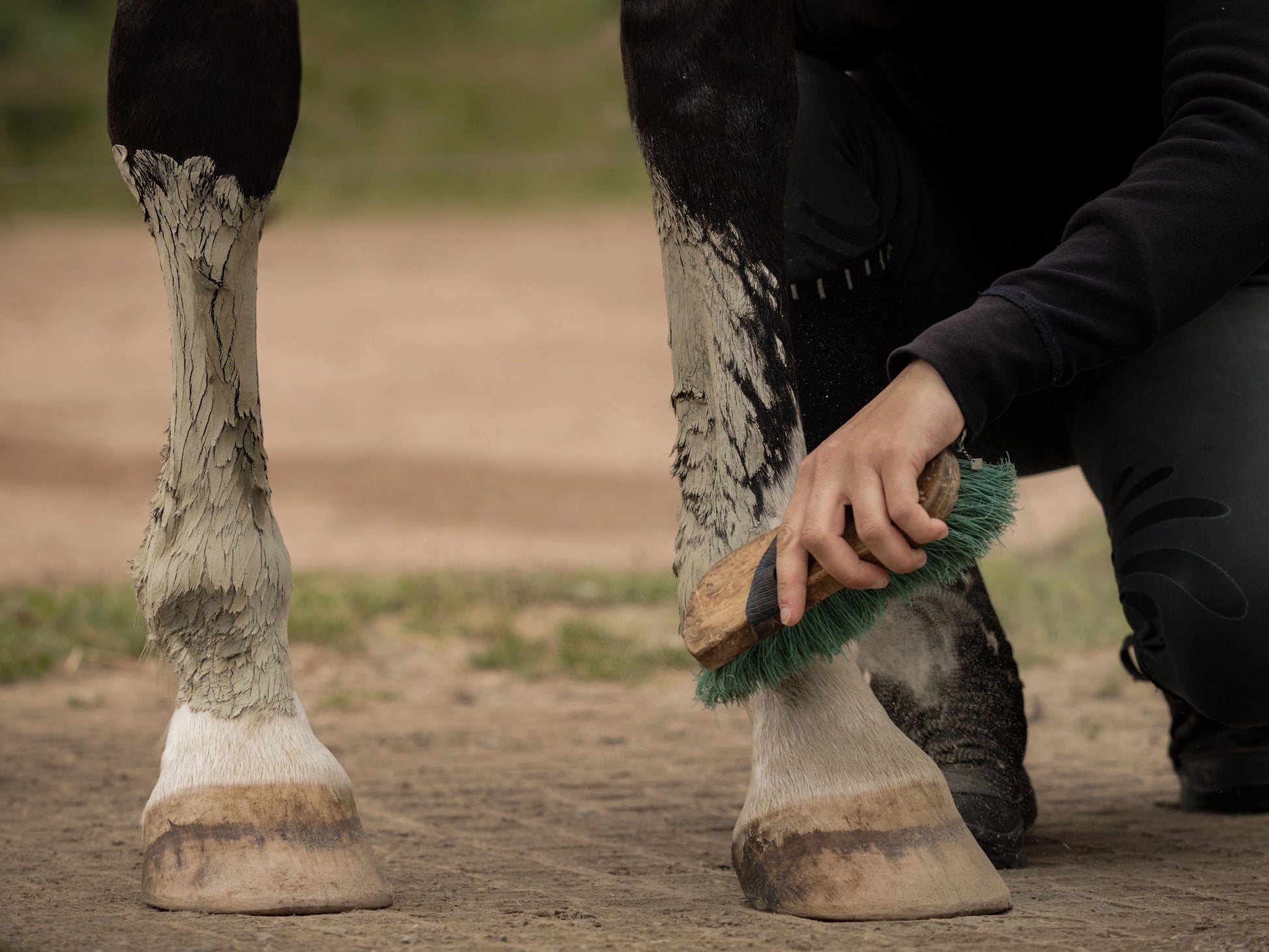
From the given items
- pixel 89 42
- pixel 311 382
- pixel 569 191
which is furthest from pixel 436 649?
pixel 89 42

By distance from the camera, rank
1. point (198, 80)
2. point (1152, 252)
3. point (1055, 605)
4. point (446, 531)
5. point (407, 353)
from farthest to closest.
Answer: point (407, 353) < point (446, 531) < point (1055, 605) < point (198, 80) < point (1152, 252)

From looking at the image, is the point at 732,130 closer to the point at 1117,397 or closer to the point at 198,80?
the point at 198,80

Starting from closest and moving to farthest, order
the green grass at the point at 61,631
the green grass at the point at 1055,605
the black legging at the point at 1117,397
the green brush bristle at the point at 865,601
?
the green brush bristle at the point at 865,601
the black legging at the point at 1117,397
the green grass at the point at 61,631
the green grass at the point at 1055,605

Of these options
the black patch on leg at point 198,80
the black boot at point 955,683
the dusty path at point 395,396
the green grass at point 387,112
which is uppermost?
the green grass at point 387,112

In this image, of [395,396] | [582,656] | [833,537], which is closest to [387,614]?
[582,656]

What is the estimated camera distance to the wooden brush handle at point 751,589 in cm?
100

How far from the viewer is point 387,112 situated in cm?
1109

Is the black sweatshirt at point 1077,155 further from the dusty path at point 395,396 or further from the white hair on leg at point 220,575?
the dusty path at point 395,396

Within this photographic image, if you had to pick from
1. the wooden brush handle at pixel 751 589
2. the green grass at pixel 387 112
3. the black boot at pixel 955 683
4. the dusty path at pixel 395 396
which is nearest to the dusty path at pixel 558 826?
the black boot at pixel 955 683

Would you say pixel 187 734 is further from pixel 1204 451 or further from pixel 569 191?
pixel 569 191

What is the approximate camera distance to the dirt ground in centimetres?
112

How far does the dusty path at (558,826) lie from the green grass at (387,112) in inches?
307

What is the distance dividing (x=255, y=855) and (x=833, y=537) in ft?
1.81

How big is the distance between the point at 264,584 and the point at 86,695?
161cm
